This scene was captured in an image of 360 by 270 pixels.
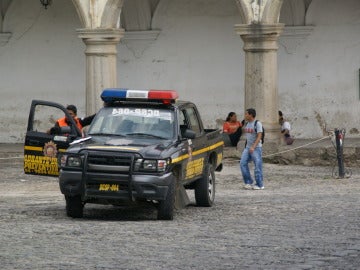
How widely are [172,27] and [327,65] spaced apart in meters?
3.71

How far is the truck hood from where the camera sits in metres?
16.5

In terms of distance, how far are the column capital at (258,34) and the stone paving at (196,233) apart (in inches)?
200

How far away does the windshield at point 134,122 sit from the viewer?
1748cm

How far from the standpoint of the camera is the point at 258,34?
26281 mm

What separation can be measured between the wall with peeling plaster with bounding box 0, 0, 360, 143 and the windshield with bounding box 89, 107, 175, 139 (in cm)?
1305

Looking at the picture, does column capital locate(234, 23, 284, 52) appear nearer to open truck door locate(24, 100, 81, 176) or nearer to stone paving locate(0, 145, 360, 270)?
stone paving locate(0, 145, 360, 270)

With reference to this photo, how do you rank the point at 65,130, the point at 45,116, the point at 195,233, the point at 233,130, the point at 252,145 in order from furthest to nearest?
1. the point at 45,116
2. the point at 233,130
3. the point at 252,145
4. the point at 65,130
5. the point at 195,233

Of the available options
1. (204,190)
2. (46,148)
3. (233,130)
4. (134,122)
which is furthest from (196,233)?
(233,130)

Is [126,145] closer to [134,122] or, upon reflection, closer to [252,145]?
[134,122]

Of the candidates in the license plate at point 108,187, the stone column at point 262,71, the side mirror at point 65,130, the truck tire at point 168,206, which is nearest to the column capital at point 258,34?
the stone column at point 262,71

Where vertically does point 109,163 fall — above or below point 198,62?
below

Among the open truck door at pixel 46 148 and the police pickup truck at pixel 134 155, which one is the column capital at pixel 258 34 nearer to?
the police pickup truck at pixel 134 155

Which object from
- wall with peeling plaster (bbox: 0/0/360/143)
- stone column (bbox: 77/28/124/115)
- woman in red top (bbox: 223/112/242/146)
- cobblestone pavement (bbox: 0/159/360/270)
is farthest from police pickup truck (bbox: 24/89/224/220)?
wall with peeling plaster (bbox: 0/0/360/143)

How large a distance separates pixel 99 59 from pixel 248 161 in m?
6.02
